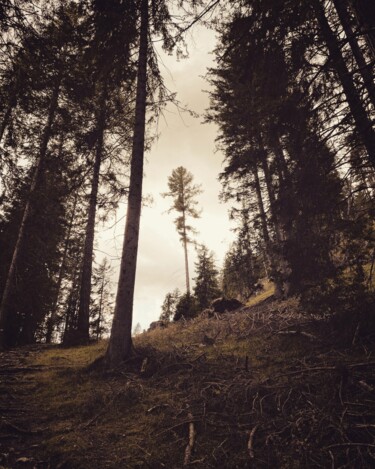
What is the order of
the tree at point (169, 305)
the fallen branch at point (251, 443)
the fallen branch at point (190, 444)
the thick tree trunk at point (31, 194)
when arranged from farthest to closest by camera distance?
the tree at point (169, 305), the thick tree trunk at point (31, 194), the fallen branch at point (190, 444), the fallen branch at point (251, 443)

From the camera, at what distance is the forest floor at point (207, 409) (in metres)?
2.91

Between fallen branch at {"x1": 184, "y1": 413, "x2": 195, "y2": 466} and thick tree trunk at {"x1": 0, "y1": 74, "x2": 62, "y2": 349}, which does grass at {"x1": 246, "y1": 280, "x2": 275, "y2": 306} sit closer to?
fallen branch at {"x1": 184, "y1": 413, "x2": 195, "y2": 466}

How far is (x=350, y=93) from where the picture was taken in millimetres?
4922

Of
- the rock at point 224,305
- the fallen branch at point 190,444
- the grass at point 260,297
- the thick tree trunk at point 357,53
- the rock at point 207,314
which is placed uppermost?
the thick tree trunk at point 357,53

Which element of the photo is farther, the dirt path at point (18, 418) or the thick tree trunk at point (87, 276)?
the thick tree trunk at point (87, 276)

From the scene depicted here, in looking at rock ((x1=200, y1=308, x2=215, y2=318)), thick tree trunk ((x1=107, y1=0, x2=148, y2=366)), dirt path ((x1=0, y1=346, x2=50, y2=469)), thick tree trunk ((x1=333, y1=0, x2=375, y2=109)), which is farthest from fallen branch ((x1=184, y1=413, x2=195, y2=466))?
rock ((x1=200, y1=308, x2=215, y2=318))

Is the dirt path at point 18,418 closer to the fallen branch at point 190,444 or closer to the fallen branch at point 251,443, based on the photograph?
the fallen branch at point 190,444

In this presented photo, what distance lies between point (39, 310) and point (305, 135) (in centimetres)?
1489

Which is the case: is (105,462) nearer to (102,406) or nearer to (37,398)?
(102,406)

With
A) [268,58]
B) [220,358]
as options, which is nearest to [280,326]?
[220,358]

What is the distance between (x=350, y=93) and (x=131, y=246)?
5623 millimetres

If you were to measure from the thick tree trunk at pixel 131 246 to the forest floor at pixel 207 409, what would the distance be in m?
0.49

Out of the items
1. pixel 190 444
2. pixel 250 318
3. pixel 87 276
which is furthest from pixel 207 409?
pixel 87 276

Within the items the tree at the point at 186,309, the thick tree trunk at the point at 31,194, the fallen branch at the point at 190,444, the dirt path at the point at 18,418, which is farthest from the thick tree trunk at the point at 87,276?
the fallen branch at the point at 190,444
